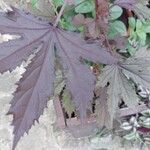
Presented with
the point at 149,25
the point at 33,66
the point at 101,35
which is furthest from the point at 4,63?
the point at 149,25

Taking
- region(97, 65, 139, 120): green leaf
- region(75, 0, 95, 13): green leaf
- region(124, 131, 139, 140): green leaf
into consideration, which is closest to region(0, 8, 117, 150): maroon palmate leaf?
region(97, 65, 139, 120): green leaf

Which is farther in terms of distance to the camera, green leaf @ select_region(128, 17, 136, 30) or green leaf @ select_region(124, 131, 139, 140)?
green leaf @ select_region(124, 131, 139, 140)

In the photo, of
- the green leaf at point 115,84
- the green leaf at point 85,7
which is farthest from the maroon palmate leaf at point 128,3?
the green leaf at point 85,7

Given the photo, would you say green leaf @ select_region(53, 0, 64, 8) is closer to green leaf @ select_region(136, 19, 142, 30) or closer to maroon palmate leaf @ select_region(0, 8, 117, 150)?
green leaf @ select_region(136, 19, 142, 30)

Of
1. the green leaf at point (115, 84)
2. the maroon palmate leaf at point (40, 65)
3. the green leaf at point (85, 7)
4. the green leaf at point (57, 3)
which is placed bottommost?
the green leaf at point (115, 84)

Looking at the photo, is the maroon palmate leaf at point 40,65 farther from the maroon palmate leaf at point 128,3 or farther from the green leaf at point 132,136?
the green leaf at point 132,136

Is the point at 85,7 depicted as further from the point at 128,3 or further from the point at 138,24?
the point at 128,3

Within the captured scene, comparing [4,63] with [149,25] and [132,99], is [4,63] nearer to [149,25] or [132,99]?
[132,99]

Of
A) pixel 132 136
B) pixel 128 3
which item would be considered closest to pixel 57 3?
pixel 128 3
